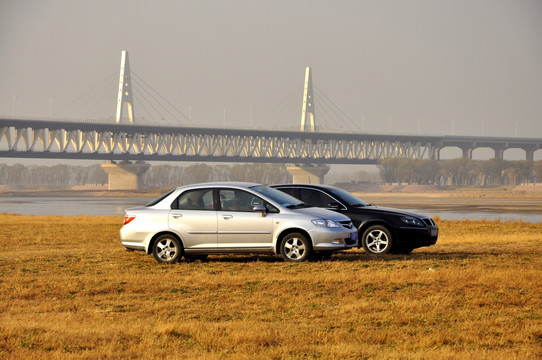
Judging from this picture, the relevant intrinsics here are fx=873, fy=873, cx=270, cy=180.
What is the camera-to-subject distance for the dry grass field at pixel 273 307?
848 centimetres

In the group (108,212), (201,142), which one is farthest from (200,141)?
(108,212)

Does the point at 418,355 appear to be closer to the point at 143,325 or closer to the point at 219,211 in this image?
the point at 143,325

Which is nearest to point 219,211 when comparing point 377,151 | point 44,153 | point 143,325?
point 143,325

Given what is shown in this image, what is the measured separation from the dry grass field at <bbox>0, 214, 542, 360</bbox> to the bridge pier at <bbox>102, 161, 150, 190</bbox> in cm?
14623

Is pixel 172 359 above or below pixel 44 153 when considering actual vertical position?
below

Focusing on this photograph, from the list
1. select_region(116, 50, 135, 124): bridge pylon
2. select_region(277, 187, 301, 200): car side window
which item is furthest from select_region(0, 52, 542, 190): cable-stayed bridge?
select_region(277, 187, 301, 200): car side window

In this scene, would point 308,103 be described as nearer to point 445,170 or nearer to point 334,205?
point 445,170

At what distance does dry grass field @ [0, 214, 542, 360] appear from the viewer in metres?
8.48

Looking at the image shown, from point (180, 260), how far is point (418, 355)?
9.31 meters

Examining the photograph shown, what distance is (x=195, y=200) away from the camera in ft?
53.5

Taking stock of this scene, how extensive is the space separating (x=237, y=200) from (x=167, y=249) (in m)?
1.61

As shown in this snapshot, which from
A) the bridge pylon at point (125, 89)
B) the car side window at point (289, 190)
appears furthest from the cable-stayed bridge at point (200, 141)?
the car side window at point (289, 190)

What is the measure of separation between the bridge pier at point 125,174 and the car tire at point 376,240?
147m

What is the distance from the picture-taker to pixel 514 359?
311 inches
